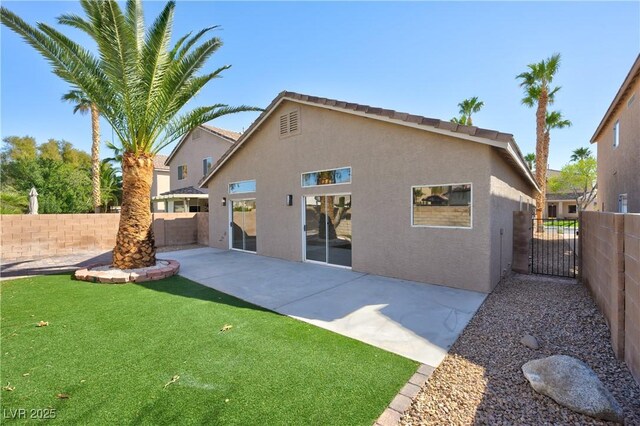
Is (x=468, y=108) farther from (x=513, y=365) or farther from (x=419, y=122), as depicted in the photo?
(x=513, y=365)

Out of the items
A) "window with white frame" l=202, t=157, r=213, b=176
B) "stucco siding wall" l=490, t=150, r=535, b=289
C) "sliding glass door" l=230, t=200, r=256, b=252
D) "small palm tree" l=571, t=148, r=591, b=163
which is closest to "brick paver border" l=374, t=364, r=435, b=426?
"stucco siding wall" l=490, t=150, r=535, b=289

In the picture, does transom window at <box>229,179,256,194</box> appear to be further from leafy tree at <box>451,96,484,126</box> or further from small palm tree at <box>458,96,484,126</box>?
small palm tree at <box>458,96,484,126</box>

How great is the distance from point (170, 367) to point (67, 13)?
10078 millimetres

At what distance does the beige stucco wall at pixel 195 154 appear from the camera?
2408 centimetres

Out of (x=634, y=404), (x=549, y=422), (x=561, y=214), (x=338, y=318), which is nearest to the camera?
(x=549, y=422)

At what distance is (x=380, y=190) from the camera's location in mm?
8961

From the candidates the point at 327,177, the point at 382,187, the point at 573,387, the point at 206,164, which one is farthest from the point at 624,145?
the point at 206,164

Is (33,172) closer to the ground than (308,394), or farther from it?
farther from it

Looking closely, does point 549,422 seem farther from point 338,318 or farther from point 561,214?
point 561,214

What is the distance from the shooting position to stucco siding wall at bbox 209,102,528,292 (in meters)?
7.46

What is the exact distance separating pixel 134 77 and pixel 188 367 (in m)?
8.35

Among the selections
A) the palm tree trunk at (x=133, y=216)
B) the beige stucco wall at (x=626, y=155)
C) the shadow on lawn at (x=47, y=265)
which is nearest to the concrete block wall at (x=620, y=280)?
the beige stucco wall at (x=626, y=155)

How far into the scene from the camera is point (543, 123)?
20.1 metres

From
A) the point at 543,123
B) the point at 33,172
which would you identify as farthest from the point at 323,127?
the point at 33,172
